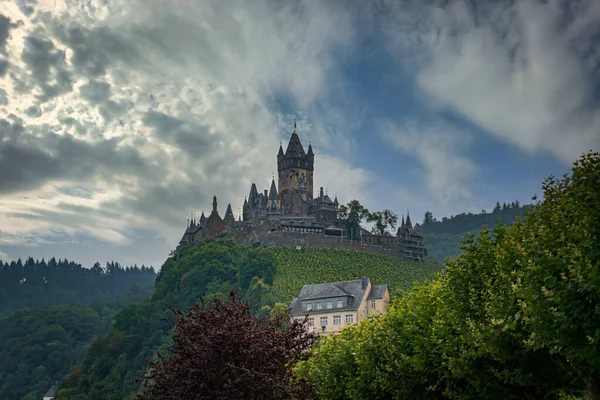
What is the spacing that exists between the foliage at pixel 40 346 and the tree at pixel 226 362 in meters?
136

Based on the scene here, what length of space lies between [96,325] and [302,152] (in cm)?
7677

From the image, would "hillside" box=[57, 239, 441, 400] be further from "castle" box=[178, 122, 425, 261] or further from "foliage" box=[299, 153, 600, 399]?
"foliage" box=[299, 153, 600, 399]

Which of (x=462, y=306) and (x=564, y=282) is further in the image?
(x=462, y=306)

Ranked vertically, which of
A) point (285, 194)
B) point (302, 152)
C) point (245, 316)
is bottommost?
point (245, 316)

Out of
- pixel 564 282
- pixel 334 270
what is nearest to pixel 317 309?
pixel 334 270

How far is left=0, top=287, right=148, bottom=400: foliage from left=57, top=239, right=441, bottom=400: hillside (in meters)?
30.3

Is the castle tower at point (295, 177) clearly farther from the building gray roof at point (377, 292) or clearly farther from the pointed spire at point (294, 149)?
the building gray roof at point (377, 292)

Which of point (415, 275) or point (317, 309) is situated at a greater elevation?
point (415, 275)

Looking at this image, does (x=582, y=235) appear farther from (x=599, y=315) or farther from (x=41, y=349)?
(x=41, y=349)

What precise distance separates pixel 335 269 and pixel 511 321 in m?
105

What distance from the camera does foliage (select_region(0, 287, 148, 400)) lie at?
517ft

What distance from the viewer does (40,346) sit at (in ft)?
560

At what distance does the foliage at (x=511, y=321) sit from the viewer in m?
20.4

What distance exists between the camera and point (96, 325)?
19425cm
